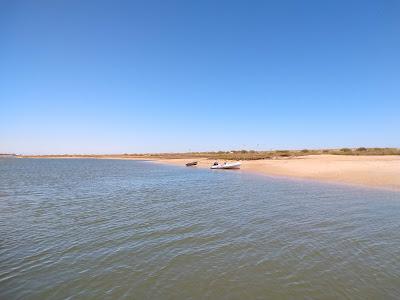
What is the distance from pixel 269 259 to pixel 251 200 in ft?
31.2

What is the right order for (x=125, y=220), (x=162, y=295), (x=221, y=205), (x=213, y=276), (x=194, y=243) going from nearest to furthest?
(x=162, y=295) → (x=213, y=276) → (x=194, y=243) → (x=125, y=220) → (x=221, y=205)

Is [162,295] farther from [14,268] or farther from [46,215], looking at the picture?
[46,215]

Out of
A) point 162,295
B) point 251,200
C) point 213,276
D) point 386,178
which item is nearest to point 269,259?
point 213,276

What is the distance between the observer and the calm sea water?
6.85m

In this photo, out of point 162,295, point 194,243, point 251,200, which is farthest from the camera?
point 251,200

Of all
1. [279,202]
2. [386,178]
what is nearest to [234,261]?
[279,202]

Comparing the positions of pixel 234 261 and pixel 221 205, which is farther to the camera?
pixel 221 205

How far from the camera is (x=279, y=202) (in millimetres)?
17203

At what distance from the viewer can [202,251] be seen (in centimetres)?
930

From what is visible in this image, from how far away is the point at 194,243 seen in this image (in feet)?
32.9

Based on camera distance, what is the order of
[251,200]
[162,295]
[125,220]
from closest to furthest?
[162,295] < [125,220] < [251,200]

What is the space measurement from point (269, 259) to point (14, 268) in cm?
681

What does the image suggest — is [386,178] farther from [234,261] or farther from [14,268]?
[14,268]

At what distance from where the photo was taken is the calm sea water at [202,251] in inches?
270
